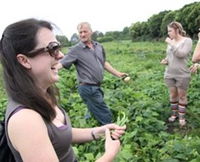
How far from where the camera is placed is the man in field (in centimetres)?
536

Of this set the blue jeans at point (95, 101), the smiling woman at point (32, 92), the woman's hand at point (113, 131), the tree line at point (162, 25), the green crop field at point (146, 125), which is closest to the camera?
the smiling woman at point (32, 92)

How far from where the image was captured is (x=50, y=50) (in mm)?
2021

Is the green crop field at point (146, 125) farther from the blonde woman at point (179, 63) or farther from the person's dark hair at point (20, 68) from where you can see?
the person's dark hair at point (20, 68)

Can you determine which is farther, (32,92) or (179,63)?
(179,63)

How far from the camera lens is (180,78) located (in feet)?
19.9

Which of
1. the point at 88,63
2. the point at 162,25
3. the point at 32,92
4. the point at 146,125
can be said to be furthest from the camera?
the point at 162,25

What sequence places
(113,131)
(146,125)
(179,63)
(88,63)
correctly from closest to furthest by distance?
(113,131), (88,63), (146,125), (179,63)

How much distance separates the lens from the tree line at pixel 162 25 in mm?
25953

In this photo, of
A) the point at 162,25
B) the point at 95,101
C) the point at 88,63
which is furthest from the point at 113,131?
the point at 162,25

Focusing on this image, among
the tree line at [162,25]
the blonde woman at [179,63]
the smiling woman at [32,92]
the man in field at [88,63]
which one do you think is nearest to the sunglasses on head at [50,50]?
the smiling woman at [32,92]

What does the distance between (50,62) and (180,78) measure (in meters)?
4.30

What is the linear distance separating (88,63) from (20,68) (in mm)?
3436

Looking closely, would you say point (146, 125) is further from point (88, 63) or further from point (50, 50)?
point (50, 50)

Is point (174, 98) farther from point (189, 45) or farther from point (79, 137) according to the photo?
point (79, 137)
